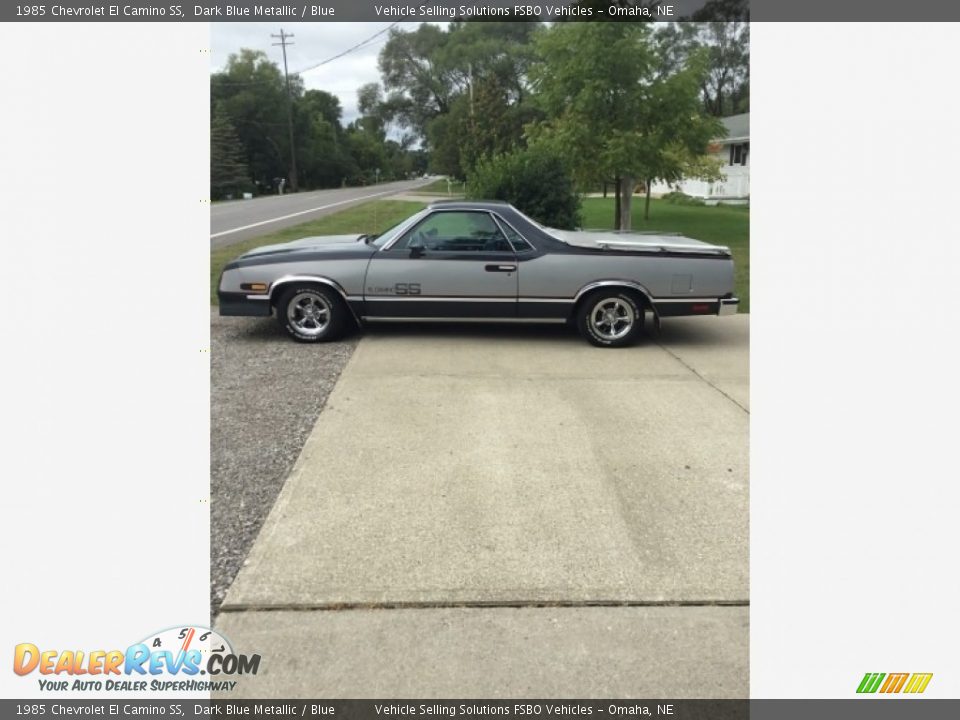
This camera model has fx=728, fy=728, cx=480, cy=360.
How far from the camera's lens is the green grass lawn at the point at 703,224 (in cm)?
1695

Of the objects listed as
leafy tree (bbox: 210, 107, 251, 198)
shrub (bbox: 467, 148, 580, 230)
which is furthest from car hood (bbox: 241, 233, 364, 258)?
leafy tree (bbox: 210, 107, 251, 198)

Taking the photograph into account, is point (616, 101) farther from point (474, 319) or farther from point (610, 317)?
point (474, 319)

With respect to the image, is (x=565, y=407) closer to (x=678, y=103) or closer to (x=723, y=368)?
(x=723, y=368)

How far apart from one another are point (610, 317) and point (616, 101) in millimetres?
8644

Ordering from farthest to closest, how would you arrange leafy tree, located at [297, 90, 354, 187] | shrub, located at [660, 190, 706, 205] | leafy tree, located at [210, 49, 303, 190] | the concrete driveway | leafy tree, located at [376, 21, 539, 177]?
leafy tree, located at [297, 90, 354, 187] < leafy tree, located at [210, 49, 303, 190] < shrub, located at [660, 190, 706, 205] < leafy tree, located at [376, 21, 539, 177] < the concrete driveway

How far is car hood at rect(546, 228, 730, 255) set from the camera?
23.4ft

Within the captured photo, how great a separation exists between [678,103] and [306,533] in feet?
43.6

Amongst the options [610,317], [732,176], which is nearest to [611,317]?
[610,317]

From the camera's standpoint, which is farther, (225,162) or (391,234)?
(225,162)

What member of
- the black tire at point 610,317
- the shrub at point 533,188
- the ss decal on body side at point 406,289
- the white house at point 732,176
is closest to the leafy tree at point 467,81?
the shrub at point 533,188

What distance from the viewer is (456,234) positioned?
7.26m

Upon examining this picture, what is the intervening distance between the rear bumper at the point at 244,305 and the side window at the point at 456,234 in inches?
54.9

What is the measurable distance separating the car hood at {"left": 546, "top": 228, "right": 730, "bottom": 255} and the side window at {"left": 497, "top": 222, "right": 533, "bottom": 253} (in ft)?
1.28

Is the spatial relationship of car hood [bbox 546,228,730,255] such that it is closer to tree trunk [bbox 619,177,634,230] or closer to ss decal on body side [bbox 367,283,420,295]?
ss decal on body side [bbox 367,283,420,295]
